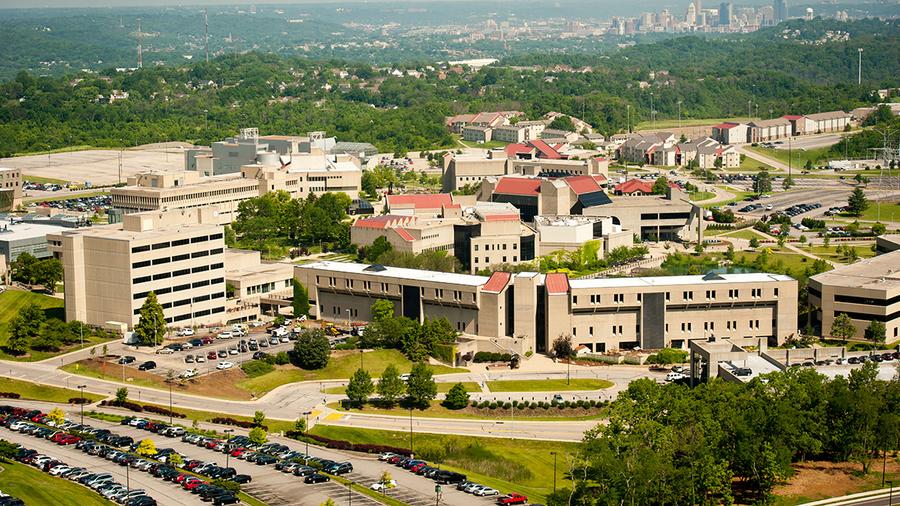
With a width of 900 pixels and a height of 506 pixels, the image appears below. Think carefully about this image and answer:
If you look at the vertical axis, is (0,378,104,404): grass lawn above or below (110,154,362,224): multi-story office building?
below

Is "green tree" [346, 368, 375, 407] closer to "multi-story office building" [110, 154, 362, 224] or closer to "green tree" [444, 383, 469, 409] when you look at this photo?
"green tree" [444, 383, 469, 409]

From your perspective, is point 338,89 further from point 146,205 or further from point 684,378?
point 684,378

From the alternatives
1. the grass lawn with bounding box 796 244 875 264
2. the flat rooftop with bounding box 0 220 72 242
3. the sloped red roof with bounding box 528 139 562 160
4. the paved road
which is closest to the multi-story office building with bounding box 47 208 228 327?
the flat rooftop with bounding box 0 220 72 242

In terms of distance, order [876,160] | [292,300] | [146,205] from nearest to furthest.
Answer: [292,300], [146,205], [876,160]

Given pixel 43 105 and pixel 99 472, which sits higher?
pixel 43 105

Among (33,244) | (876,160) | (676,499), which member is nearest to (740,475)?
(676,499)

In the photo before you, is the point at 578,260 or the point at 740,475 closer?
the point at 740,475
